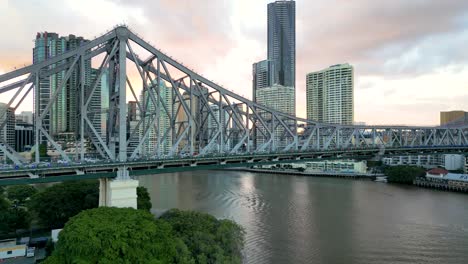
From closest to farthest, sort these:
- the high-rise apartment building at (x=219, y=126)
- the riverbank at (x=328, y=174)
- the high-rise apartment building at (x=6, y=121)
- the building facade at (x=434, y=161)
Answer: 1. the high-rise apartment building at (x=6, y=121)
2. the high-rise apartment building at (x=219, y=126)
3. the building facade at (x=434, y=161)
4. the riverbank at (x=328, y=174)

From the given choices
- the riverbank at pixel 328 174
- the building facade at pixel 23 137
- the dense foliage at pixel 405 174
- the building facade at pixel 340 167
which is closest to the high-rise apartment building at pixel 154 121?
the building facade at pixel 23 137

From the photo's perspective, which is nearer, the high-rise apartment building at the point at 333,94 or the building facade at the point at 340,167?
the building facade at the point at 340,167

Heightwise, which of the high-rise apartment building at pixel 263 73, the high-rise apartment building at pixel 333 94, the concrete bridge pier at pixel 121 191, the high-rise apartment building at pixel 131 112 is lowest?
the concrete bridge pier at pixel 121 191

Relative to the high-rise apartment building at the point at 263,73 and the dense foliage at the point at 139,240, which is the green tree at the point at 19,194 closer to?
the dense foliage at the point at 139,240

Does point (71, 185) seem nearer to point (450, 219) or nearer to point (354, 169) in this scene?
point (450, 219)

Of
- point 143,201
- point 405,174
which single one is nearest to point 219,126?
point 143,201

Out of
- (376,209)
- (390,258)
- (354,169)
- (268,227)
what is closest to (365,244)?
(390,258)

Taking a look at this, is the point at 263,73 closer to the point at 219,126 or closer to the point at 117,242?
the point at 219,126
